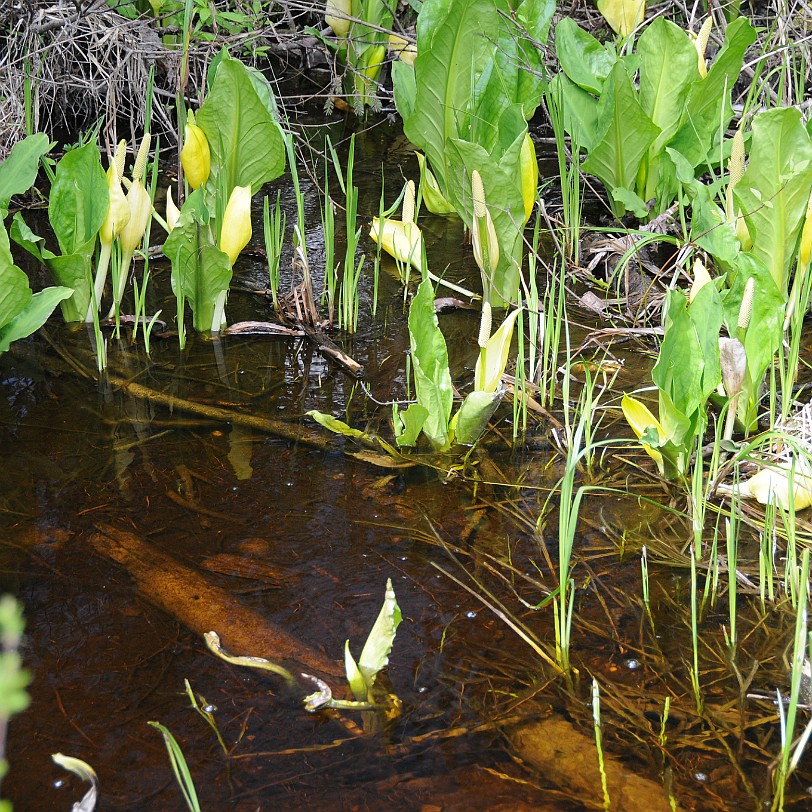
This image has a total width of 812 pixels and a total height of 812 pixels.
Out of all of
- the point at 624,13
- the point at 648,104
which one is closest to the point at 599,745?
the point at 648,104

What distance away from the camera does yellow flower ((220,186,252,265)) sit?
221cm

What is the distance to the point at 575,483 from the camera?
176 cm

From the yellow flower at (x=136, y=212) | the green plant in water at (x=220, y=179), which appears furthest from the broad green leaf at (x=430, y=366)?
the yellow flower at (x=136, y=212)

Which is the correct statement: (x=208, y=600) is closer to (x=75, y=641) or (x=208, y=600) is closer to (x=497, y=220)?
(x=75, y=641)

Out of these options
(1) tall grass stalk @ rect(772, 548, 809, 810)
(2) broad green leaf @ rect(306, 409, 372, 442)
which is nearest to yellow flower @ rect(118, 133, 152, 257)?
(2) broad green leaf @ rect(306, 409, 372, 442)

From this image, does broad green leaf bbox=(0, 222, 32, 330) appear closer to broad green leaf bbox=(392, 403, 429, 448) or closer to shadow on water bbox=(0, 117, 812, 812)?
shadow on water bbox=(0, 117, 812, 812)

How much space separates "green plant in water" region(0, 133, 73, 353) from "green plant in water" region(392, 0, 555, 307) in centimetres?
94

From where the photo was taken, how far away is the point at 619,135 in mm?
2520

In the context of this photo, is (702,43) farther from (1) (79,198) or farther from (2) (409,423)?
(1) (79,198)

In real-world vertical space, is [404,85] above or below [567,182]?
above

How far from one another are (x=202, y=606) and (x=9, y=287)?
86 centimetres

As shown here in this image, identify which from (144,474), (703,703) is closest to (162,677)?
(144,474)

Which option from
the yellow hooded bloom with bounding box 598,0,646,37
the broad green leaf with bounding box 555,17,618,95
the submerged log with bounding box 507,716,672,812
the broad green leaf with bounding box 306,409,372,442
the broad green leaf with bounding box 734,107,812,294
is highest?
the yellow hooded bloom with bounding box 598,0,646,37

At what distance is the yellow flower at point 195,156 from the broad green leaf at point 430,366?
770mm
